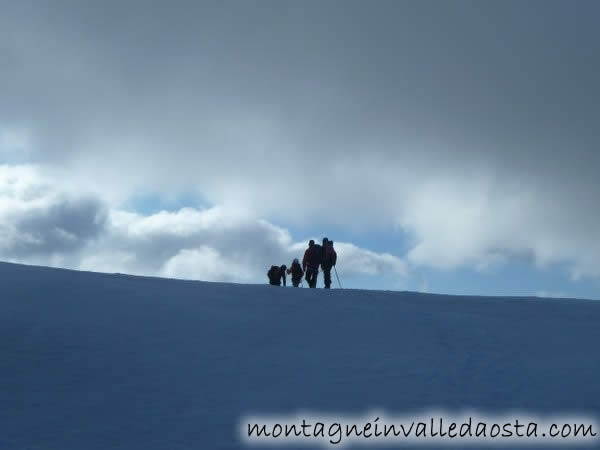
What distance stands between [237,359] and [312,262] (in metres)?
7.89

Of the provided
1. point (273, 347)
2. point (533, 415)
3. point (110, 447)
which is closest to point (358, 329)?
point (273, 347)

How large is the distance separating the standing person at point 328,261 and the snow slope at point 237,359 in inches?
123

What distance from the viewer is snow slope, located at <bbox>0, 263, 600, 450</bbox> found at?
891 cm

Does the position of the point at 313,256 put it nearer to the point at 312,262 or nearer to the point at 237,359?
the point at 312,262

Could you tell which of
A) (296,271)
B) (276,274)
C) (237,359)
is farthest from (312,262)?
(237,359)

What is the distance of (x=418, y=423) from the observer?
29.2 ft

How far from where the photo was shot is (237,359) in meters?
10.9

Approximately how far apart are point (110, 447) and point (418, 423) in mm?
3792

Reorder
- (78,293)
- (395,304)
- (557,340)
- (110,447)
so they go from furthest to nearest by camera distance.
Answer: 1. (395,304)
2. (78,293)
3. (557,340)
4. (110,447)

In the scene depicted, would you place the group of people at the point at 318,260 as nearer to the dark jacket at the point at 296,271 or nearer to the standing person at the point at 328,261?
the standing person at the point at 328,261

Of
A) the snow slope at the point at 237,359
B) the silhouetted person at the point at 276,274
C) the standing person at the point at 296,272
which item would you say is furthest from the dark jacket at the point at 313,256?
the silhouetted person at the point at 276,274

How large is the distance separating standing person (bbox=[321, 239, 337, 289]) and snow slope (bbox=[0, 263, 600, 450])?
3.13 meters

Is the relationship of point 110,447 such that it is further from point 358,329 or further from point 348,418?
point 358,329

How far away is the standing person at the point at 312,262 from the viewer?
60.7 feet
